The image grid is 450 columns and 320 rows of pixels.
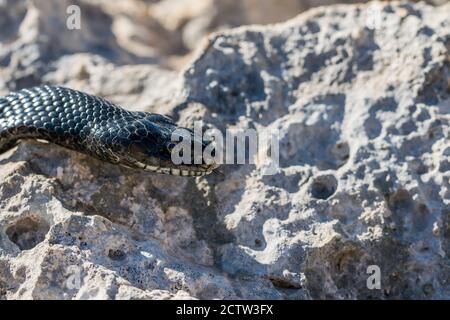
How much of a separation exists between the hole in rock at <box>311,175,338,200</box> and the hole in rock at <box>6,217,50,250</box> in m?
1.94

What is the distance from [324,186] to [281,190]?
0.32m

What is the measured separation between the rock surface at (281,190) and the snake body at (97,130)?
126mm

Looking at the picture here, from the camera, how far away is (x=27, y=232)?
509 cm

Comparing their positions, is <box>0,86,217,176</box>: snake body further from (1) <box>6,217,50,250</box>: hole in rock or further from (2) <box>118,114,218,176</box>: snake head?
(1) <box>6,217,50,250</box>: hole in rock

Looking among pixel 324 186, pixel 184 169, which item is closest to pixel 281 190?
pixel 324 186

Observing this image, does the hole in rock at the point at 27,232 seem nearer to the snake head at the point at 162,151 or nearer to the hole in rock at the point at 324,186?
the snake head at the point at 162,151

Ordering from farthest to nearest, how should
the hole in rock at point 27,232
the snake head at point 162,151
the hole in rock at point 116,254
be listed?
the snake head at point 162,151
the hole in rock at point 27,232
the hole in rock at point 116,254

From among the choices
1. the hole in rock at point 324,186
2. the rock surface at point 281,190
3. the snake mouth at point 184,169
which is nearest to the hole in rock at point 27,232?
the rock surface at point 281,190

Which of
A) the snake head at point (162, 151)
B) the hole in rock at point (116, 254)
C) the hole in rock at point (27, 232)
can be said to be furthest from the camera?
the snake head at point (162, 151)

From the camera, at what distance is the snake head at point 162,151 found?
5.62m

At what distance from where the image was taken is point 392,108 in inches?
239

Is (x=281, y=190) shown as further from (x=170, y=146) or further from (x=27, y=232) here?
(x=27, y=232)

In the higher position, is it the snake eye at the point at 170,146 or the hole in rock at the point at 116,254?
the snake eye at the point at 170,146
